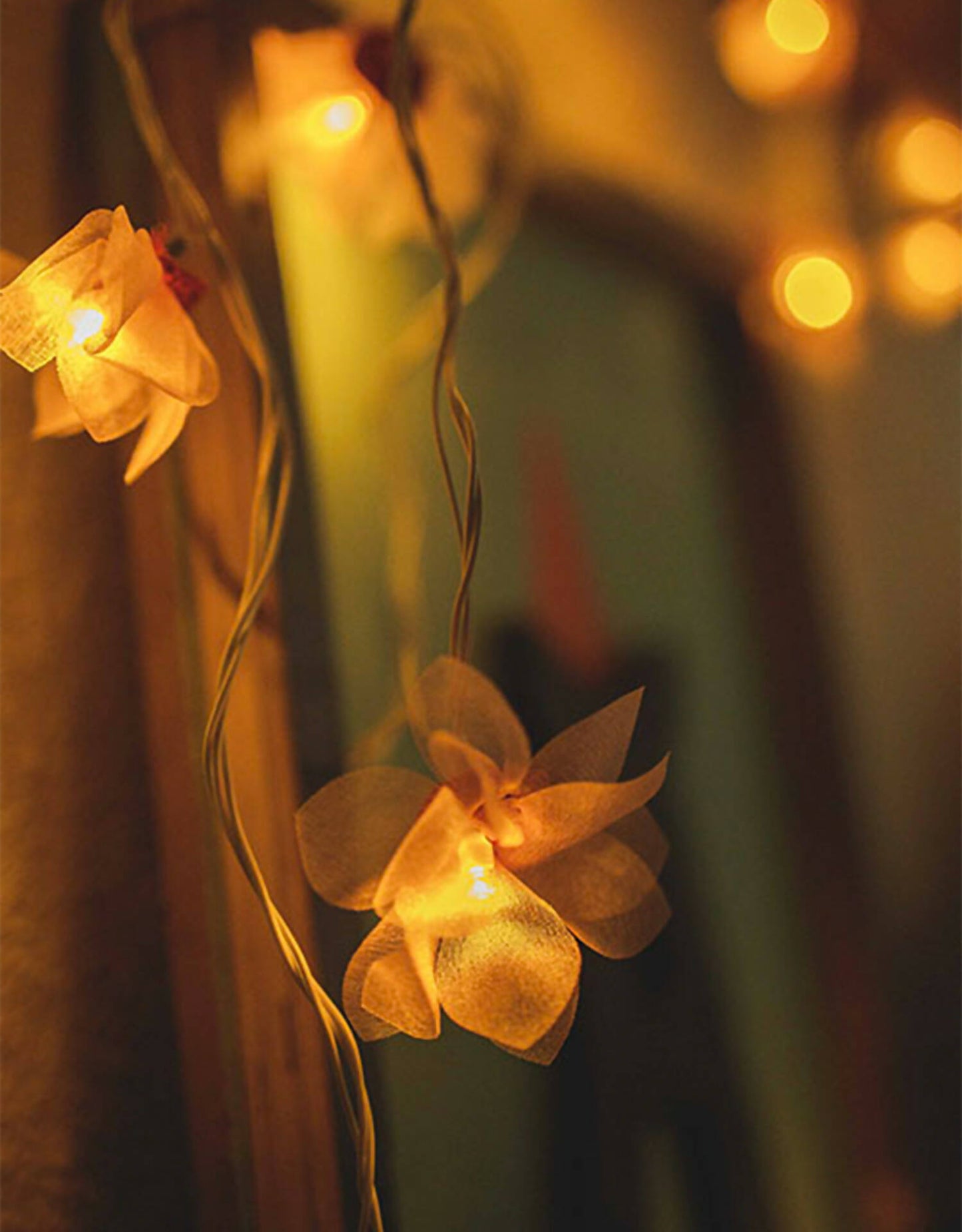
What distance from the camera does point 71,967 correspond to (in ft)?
1.35

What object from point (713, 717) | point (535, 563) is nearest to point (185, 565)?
point (535, 563)

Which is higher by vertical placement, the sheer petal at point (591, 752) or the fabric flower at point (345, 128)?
the fabric flower at point (345, 128)

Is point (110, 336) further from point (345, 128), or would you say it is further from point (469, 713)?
point (345, 128)

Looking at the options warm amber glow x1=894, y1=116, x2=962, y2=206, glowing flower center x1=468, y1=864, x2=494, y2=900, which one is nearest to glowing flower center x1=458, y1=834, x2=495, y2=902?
glowing flower center x1=468, y1=864, x2=494, y2=900

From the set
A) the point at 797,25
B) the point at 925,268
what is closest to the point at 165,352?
the point at 797,25

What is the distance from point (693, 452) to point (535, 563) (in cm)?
32

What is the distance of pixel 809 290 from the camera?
106cm

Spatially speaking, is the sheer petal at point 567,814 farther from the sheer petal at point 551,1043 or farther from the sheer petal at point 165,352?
the sheer petal at point 165,352

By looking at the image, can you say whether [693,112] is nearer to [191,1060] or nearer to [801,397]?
[801,397]

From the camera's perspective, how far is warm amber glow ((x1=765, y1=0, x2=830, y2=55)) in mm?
946

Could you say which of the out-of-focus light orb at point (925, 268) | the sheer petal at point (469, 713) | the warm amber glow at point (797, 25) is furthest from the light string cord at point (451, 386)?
the out-of-focus light orb at point (925, 268)

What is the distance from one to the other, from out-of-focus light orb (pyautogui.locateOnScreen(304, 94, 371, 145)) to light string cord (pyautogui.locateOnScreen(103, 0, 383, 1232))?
0.09 meters

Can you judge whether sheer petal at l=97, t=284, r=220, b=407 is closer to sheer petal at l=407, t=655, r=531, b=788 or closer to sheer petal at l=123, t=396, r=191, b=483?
sheer petal at l=123, t=396, r=191, b=483

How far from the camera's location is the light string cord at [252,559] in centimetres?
35
